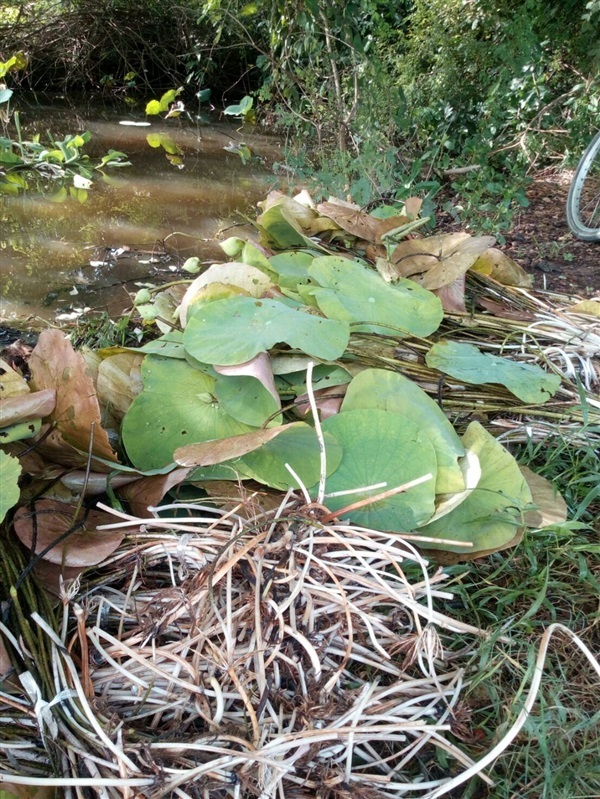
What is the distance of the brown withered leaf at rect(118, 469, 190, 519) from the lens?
34.3 inches

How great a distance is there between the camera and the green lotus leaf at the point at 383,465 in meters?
0.88

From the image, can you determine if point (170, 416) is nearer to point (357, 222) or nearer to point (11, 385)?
point (11, 385)

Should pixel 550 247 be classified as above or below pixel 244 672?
below

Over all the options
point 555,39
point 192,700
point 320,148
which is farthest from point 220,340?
point 555,39

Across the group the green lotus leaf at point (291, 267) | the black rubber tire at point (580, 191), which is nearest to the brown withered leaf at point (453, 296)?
the green lotus leaf at point (291, 267)

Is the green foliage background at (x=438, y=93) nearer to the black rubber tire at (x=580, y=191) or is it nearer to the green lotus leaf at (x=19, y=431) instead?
the black rubber tire at (x=580, y=191)

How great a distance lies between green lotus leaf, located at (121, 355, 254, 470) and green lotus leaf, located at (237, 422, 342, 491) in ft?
0.27

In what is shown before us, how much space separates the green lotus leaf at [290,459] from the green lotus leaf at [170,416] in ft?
0.27

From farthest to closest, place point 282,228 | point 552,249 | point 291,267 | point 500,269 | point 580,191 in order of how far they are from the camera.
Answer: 1. point 580,191
2. point 552,249
3. point 500,269
4. point 282,228
5. point 291,267

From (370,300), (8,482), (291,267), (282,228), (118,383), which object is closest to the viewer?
(8,482)

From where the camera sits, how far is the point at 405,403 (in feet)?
3.31

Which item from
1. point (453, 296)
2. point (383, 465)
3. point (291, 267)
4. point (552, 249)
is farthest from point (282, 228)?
point (552, 249)

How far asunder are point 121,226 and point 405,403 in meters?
2.82

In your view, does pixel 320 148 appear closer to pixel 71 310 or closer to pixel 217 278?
pixel 71 310
